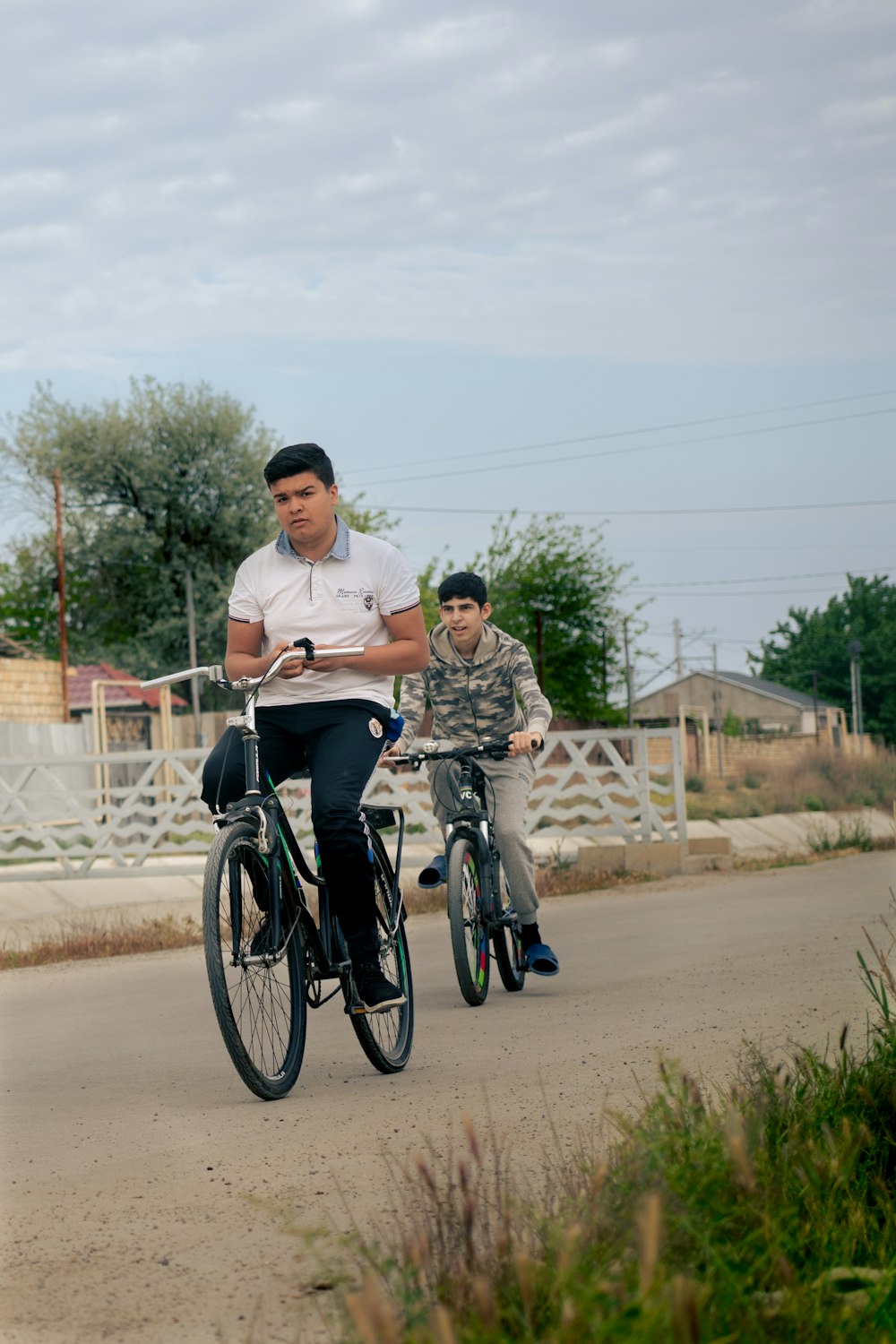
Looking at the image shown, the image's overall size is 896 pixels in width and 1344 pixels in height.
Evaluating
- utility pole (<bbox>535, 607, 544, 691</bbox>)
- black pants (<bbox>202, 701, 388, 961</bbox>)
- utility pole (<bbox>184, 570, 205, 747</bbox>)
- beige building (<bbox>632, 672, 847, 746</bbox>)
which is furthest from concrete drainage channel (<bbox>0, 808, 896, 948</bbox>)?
beige building (<bbox>632, 672, 847, 746</bbox>)

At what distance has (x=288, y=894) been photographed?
4953 mm

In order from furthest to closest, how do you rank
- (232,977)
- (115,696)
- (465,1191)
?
(115,696)
(232,977)
(465,1191)

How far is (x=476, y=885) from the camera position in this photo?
281 inches

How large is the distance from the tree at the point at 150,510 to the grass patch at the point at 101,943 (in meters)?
41.4

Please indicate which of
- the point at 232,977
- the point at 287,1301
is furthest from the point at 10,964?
the point at 287,1301

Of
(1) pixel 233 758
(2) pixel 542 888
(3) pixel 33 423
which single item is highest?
(3) pixel 33 423

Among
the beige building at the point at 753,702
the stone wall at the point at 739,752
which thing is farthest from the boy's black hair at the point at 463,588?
the beige building at the point at 753,702

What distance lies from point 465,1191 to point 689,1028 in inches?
137

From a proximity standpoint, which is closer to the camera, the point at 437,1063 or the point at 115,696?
the point at 437,1063

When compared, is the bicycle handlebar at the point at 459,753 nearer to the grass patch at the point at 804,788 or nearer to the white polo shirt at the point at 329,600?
the white polo shirt at the point at 329,600

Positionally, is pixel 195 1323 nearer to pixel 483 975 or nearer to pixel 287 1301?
pixel 287 1301

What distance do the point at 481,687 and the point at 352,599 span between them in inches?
91.0

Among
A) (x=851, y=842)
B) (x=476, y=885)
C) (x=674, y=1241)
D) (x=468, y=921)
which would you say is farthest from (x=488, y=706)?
(x=851, y=842)

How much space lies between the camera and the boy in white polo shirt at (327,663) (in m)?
5.09
